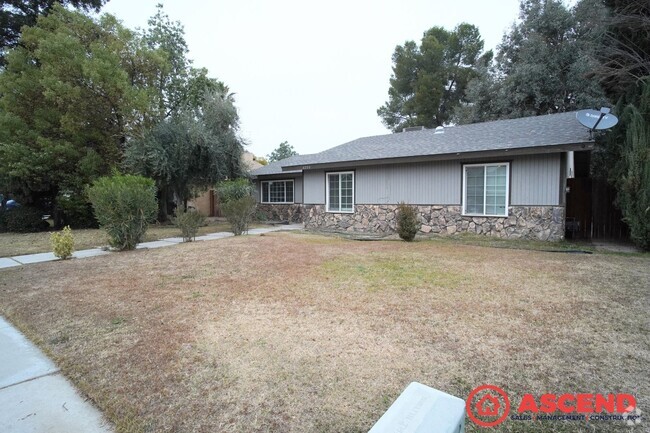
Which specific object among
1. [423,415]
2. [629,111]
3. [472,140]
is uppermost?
[629,111]

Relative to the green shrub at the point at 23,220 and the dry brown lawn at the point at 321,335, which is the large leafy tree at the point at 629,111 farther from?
the green shrub at the point at 23,220

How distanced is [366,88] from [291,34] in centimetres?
1001

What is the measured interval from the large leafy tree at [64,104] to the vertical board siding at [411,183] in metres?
→ 9.89

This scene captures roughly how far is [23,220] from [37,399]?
1507cm

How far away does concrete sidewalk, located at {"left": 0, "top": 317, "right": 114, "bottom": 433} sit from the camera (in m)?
1.95

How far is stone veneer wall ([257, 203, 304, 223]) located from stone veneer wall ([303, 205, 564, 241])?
2.81m

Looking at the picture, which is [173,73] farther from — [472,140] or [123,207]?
[472,140]

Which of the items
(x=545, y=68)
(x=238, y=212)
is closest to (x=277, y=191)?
(x=238, y=212)

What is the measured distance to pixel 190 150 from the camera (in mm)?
13953

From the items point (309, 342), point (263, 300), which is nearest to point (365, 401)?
point (309, 342)

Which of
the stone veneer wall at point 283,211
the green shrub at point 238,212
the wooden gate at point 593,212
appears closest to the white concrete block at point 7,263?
the green shrub at point 238,212

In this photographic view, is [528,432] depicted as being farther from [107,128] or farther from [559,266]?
[107,128]

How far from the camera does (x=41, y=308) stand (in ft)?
13.2

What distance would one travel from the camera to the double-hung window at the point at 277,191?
17000mm
